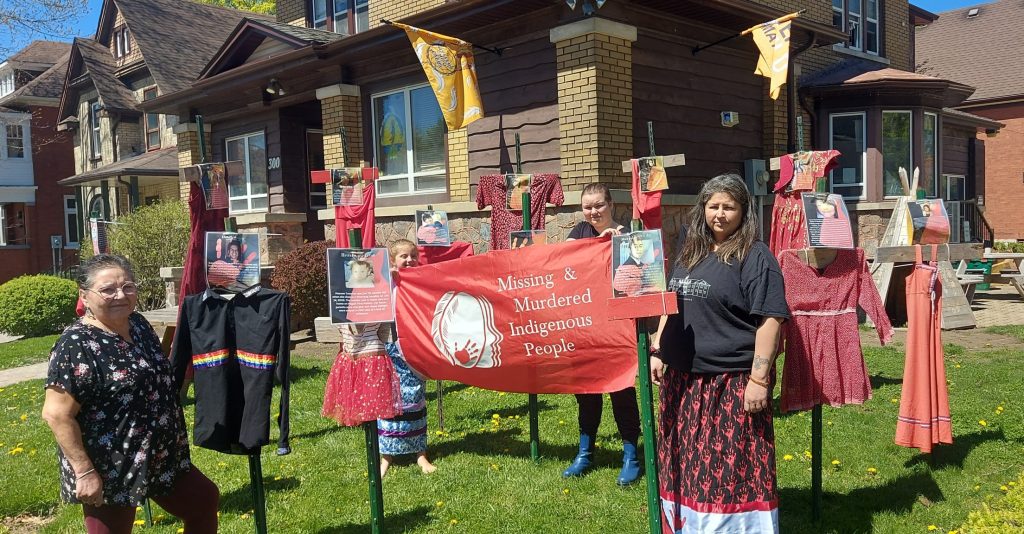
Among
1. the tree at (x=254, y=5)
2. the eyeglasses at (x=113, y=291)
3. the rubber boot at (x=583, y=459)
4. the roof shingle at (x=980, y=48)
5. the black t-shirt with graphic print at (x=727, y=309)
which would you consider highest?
the tree at (x=254, y=5)

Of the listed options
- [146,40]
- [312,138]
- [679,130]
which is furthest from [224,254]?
[146,40]

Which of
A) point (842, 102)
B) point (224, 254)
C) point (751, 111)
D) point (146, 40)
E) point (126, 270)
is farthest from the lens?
point (146, 40)

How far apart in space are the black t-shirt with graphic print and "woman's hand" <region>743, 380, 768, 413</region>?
12 centimetres

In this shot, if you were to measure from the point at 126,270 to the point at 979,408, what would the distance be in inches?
265

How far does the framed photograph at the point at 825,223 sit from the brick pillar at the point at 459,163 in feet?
Result: 25.2

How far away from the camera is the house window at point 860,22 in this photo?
53.2 ft

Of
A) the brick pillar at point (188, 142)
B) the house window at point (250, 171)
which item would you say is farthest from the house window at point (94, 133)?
the house window at point (250, 171)

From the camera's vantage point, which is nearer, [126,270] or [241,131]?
[126,270]

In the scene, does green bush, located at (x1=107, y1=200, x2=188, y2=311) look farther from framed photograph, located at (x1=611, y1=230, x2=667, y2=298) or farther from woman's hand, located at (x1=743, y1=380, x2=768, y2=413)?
woman's hand, located at (x1=743, y1=380, x2=768, y2=413)

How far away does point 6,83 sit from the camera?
3588 centimetres

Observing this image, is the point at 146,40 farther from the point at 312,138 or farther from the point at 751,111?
the point at 751,111

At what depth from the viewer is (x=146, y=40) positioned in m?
23.5

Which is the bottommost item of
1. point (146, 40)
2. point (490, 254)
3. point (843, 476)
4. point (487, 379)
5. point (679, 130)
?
point (843, 476)

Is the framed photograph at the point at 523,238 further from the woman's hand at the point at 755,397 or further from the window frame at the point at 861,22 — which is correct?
the window frame at the point at 861,22
